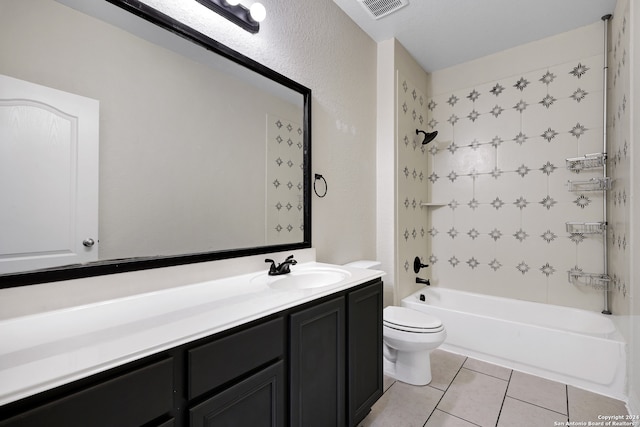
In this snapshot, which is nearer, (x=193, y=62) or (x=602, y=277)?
(x=193, y=62)

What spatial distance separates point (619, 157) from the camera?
6.07 ft

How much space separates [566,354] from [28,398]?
105 inches

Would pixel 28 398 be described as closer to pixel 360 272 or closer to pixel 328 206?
pixel 360 272

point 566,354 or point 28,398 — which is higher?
point 28,398

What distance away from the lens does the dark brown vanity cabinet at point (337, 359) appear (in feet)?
3.49

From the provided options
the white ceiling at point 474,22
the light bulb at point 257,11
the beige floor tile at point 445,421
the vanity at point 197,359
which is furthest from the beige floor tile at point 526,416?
the white ceiling at point 474,22

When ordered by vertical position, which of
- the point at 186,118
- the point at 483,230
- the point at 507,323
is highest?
the point at 186,118

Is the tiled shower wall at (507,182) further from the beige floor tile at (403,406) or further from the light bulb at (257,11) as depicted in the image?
the light bulb at (257,11)

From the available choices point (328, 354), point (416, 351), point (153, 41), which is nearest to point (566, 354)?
point (416, 351)

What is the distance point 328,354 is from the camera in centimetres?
119

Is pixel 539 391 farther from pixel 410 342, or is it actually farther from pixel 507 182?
pixel 507 182

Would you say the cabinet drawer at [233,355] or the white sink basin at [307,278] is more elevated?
the white sink basin at [307,278]

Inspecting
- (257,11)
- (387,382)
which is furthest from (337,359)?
(257,11)

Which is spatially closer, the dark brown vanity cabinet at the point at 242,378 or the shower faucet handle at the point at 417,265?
the dark brown vanity cabinet at the point at 242,378
